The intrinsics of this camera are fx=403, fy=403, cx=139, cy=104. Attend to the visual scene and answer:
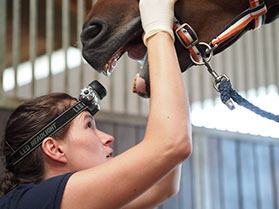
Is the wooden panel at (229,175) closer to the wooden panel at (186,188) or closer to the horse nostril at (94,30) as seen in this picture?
the wooden panel at (186,188)

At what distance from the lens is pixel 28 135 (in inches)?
39.8

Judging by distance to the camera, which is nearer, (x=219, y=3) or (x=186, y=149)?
(x=186, y=149)

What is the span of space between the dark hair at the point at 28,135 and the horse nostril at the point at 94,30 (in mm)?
216

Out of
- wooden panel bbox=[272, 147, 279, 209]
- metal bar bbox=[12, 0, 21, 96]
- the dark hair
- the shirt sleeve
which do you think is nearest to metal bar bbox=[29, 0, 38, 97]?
metal bar bbox=[12, 0, 21, 96]

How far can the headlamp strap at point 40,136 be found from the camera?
3.27 ft

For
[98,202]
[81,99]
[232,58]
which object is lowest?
[98,202]

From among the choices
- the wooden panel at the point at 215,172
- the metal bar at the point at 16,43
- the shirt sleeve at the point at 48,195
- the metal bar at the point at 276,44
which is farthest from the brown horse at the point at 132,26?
the metal bar at the point at 276,44

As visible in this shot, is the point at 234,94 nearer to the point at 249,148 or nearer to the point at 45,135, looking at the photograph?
the point at 45,135

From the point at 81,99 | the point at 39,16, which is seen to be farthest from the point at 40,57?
the point at 81,99

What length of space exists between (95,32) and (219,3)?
1.02 ft

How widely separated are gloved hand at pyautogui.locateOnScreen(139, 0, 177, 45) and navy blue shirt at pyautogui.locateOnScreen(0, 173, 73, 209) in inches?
13.8

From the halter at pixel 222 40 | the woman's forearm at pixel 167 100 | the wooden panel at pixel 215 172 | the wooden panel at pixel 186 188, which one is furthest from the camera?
the wooden panel at pixel 215 172

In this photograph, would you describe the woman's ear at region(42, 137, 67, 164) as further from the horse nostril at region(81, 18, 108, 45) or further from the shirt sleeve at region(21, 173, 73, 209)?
the horse nostril at region(81, 18, 108, 45)

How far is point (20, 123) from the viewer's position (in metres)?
1.02
